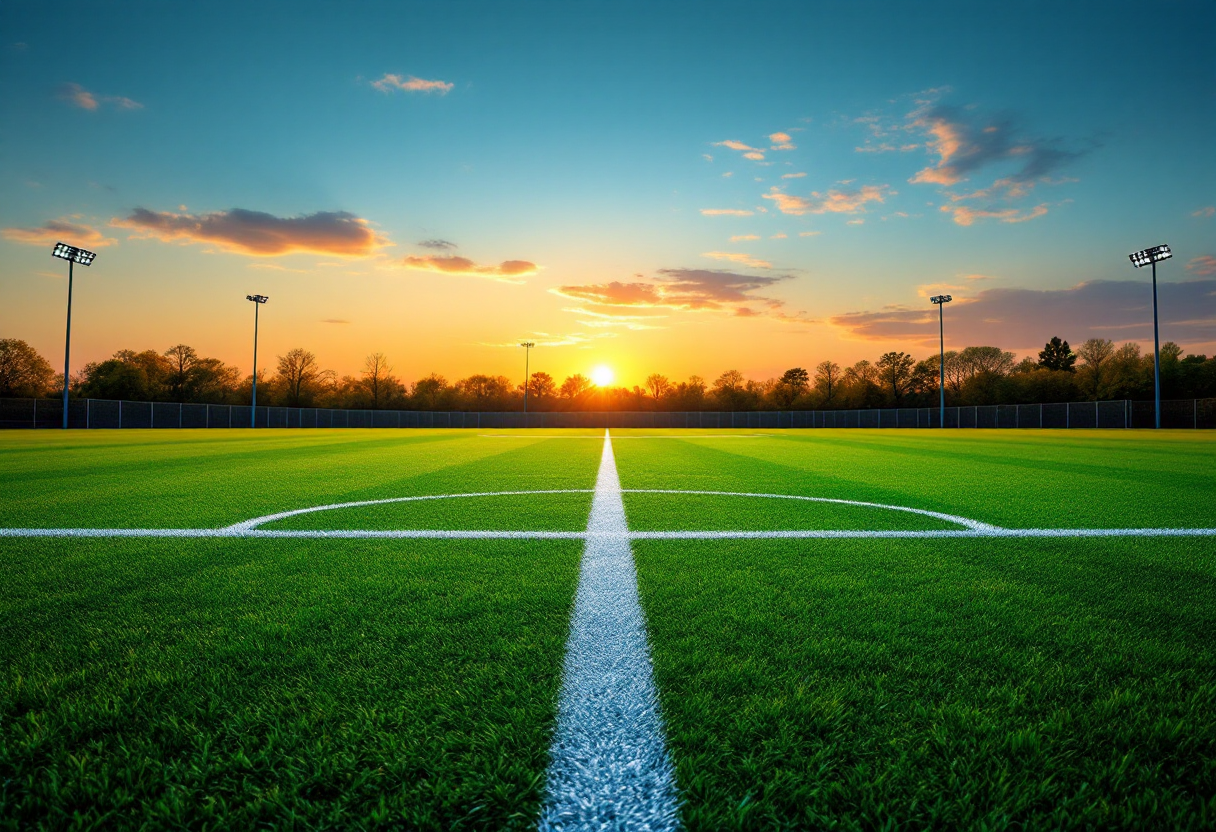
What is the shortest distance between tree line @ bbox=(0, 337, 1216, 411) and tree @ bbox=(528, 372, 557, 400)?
15 cm

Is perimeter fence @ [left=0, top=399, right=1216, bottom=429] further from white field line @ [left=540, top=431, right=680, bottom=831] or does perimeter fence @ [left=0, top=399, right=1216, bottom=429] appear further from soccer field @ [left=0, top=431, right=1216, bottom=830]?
white field line @ [left=540, top=431, right=680, bottom=831]

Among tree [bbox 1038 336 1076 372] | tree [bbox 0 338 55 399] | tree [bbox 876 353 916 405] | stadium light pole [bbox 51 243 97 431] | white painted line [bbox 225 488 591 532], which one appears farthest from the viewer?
tree [bbox 1038 336 1076 372]

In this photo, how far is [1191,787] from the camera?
1241 mm

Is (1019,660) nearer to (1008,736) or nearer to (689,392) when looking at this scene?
(1008,736)

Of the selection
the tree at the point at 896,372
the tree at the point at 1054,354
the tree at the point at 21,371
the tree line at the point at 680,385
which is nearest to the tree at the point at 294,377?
the tree line at the point at 680,385

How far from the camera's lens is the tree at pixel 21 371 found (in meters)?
52.6

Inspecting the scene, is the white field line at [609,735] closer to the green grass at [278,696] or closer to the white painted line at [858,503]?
the green grass at [278,696]

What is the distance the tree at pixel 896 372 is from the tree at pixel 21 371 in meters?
83.9

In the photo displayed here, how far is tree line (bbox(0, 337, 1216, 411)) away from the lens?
5466 cm

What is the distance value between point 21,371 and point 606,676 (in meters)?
72.2

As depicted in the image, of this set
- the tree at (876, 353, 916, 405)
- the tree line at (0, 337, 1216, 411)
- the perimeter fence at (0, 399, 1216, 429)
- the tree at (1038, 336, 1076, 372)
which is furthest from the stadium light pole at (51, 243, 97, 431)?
the tree at (1038, 336, 1076, 372)

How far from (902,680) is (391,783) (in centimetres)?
130

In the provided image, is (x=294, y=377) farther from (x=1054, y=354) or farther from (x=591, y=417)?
(x=1054, y=354)

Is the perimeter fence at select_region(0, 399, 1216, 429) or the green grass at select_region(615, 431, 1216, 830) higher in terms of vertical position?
the perimeter fence at select_region(0, 399, 1216, 429)
